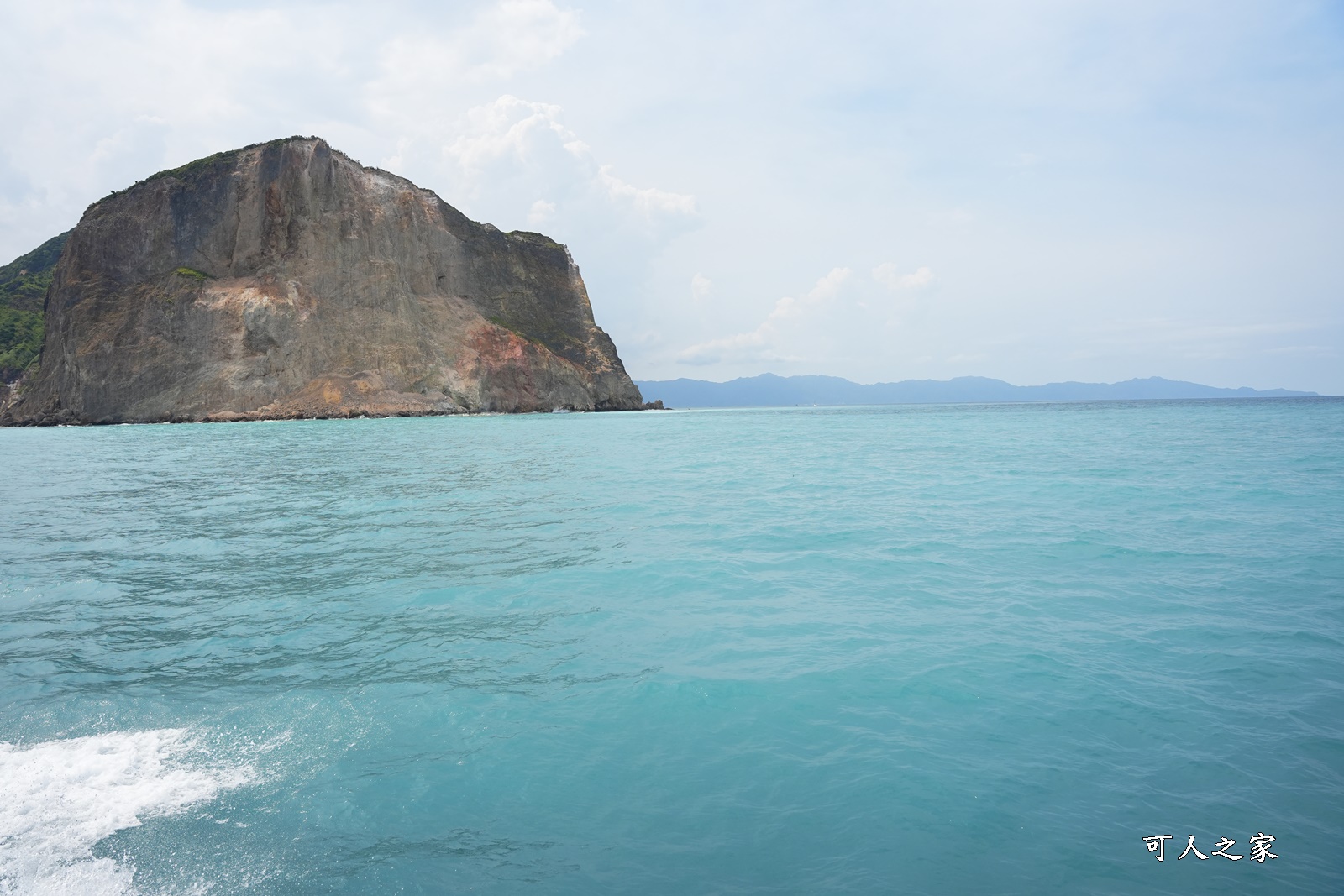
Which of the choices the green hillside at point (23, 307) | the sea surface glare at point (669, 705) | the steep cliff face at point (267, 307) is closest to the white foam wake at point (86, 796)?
the sea surface glare at point (669, 705)

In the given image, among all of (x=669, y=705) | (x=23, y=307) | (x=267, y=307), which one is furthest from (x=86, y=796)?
(x=23, y=307)

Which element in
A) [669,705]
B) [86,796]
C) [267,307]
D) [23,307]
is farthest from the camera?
[23,307]

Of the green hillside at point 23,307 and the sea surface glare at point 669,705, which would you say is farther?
the green hillside at point 23,307

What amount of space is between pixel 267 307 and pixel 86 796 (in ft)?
265

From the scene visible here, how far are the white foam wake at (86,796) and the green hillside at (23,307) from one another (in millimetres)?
105981

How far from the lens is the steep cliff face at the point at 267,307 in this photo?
236 feet

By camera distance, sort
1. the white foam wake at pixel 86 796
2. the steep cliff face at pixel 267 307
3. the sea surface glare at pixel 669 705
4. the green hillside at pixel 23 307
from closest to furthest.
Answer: the white foam wake at pixel 86 796
the sea surface glare at pixel 669 705
the steep cliff face at pixel 267 307
the green hillside at pixel 23 307

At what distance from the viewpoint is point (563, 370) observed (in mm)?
94812

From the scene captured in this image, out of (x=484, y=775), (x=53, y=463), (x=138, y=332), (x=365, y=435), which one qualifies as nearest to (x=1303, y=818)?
(x=484, y=775)

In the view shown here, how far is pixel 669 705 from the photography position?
5.88 metres

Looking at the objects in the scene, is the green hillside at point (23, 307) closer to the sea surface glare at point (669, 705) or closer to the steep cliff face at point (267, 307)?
the steep cliff face at point (267, 307)

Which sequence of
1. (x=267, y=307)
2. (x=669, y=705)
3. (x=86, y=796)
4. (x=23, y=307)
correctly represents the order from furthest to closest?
(x=23, y=307), (x=267, y=307), (x=669, y=705), (x=86, y=796)

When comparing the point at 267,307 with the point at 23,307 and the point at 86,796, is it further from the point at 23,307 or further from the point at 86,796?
the point at 86,796

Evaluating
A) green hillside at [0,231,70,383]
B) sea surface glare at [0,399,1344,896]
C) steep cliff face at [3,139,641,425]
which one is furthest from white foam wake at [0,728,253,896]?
green hillside at [0,231,70,383]
